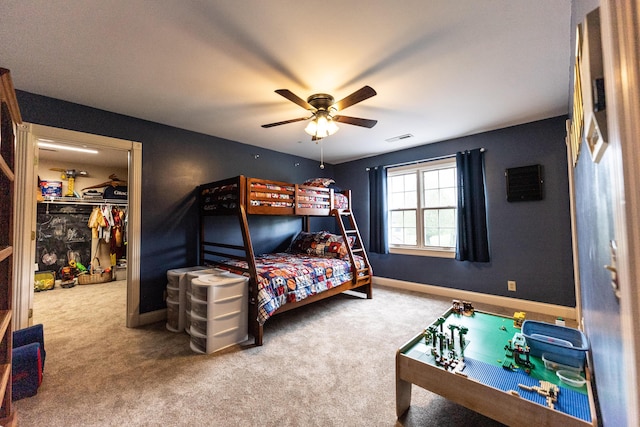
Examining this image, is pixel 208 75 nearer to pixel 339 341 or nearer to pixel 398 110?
pixel 398 110

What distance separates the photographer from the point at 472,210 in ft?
12.0

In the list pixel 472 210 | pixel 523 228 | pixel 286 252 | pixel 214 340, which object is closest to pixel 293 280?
pixel 214 340

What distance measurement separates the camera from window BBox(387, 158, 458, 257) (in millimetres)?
4016

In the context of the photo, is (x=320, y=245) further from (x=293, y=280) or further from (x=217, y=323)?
(x=217, y=323)

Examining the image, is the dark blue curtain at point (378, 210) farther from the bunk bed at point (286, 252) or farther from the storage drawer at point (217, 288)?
the storage drawer at point (217, 288)

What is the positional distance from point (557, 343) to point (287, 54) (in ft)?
8.27

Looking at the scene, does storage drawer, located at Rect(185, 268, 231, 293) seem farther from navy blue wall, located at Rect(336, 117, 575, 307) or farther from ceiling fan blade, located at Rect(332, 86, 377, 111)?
navy blue wall, located at Rect(336, 117, 575, 307)

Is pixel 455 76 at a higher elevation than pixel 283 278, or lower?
higher

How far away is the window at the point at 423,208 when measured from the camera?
4.02 meters

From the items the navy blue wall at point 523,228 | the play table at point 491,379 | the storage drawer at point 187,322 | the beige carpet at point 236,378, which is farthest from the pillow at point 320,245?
the play table at point 491,379

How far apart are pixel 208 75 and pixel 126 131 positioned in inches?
59.5

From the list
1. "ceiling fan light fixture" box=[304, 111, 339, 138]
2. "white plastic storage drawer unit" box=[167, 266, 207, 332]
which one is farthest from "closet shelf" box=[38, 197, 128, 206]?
"ceiling fan light fixture" box=[304, 111, 339, 138]

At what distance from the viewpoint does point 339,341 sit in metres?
2.51

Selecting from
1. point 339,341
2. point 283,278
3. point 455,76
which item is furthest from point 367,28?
point 339,341
